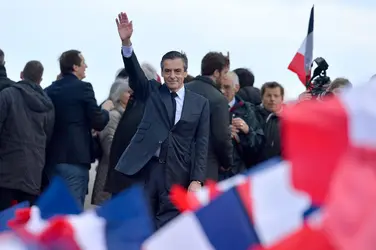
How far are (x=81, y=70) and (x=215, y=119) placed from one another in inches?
57.1

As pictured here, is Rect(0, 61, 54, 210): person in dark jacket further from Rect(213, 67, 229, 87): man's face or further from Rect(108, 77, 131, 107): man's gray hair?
Rect(213, 67, 229, 87): man's face

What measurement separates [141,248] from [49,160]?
244 inches

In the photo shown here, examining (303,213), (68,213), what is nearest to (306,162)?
(303,213)

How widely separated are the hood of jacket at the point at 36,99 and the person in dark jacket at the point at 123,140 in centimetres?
76

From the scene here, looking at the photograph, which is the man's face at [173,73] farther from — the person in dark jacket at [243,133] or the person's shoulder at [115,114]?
the person's shoulder at [115,114]

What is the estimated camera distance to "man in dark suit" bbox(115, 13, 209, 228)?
6406 millimetres

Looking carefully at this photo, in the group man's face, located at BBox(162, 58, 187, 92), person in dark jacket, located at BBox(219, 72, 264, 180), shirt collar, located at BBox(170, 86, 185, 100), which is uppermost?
man's face, located at BBox(162, 58, 187, 92)

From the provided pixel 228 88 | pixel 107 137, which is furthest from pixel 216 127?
pixel 107 137

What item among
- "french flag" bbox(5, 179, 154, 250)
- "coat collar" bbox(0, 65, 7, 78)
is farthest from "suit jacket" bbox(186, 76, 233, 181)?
"french flag" bbox(5, 179, 154, 250)

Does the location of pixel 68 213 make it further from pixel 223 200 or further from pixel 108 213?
pixel 223 200

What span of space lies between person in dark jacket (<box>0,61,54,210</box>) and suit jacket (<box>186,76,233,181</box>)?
115 centimetres

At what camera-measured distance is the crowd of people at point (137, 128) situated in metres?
6.44

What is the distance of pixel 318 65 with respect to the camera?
24.6 ft

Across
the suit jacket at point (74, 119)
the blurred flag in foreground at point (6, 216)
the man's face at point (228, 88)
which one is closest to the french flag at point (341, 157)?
the blurred flag in foreground at point (6, 216)
